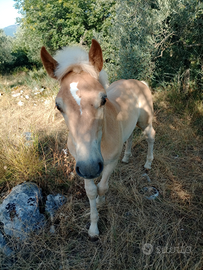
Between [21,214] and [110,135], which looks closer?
[110,135]

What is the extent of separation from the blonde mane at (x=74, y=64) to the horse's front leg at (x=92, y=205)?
1.13 metres

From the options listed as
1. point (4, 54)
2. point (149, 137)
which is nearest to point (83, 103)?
point (149, 137)

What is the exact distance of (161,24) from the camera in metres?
4.07

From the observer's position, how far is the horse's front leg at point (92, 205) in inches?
74.6

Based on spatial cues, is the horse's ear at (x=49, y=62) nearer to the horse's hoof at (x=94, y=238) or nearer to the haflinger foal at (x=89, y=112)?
the haflinger foal at (x=89, y=112)

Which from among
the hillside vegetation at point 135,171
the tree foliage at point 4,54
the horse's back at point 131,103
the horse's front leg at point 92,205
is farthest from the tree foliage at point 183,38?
the tree foliage at point 4,54

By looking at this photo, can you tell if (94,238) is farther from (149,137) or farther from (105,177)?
(149,137)

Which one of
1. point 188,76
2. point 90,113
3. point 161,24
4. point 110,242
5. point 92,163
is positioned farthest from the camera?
point 188,76

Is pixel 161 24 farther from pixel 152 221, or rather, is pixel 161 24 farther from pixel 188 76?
pixel 152 221

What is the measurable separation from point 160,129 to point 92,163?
3.02m

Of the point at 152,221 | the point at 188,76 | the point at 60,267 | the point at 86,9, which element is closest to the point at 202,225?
the point at 152,221

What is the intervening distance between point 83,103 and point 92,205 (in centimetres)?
133

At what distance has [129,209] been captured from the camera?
2229mm

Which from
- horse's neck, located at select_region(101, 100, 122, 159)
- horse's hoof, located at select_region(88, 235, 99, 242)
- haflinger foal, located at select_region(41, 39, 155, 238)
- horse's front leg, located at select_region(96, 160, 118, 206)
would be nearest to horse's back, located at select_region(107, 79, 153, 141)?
haflinger foal, located at select_region(41, 39, 155, 238)
